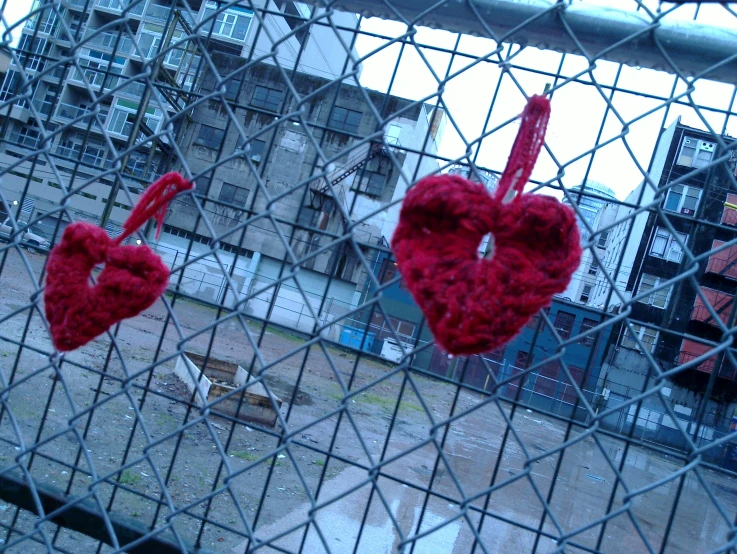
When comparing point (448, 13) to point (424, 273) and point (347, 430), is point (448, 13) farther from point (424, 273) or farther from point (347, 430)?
point (347, 430)

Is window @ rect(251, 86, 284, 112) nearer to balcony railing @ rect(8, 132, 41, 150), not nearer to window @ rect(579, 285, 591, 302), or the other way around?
balcony railing @ rect(8, 132, 41, 150)

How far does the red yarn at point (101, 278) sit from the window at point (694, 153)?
1.23 meters

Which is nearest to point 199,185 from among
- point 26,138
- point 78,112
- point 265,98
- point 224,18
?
point 265,98

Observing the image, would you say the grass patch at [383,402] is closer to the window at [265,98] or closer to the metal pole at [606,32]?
the window at [265,98]

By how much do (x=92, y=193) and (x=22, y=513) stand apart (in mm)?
1863

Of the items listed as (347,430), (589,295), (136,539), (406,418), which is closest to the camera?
(136,539)

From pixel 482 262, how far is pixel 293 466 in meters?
1.13

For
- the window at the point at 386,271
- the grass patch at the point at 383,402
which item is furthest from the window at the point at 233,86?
the grass patch at the point at 383,402

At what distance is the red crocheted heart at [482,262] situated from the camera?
2.52 ft

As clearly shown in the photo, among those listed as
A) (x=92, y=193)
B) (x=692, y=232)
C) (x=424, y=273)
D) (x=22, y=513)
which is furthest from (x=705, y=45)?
(x=22, y=513)

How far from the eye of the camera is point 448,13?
1.10 meters

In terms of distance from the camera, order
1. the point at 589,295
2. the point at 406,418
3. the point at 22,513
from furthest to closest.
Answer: the point at 406,418
the point at 22,513
the point at 589,295

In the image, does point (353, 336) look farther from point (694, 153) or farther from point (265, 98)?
point (694, 153)

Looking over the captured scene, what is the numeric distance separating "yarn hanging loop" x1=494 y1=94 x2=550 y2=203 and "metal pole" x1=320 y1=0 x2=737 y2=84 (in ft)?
0.70
